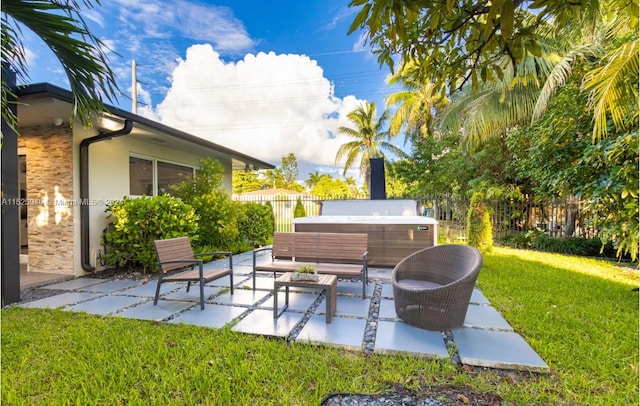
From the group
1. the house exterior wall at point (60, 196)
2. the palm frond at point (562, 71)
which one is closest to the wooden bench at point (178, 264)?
the house exterior wall at point (60, 196)

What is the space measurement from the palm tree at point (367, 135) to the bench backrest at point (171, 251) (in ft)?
53.3

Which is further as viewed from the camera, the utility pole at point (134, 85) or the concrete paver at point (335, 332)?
the utility pole at point (134, 85)

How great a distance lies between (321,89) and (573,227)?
654 inches

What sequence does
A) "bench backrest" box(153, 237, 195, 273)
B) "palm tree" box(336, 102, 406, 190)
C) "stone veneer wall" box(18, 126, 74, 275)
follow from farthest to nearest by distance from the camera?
"palm tree" box(336, 102, 406, 190), "stone veneer wall" box(18, 126, 74, 275), "bench backrest" box(153, 237, 195, 273)

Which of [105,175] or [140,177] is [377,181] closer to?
[140,177]

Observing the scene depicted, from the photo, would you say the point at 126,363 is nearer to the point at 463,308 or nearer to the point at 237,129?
the point at 463,308

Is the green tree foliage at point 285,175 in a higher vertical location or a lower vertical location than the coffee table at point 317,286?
higher

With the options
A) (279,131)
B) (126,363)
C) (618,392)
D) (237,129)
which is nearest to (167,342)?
(126,363)

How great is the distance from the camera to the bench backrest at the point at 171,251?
4.08 m

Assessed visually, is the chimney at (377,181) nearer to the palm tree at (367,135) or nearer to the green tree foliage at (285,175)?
the palm tree at (367,135)

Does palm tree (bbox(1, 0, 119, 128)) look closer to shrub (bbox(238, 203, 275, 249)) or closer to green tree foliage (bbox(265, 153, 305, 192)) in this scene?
shrub (bbox(238, 203, 275, 249))

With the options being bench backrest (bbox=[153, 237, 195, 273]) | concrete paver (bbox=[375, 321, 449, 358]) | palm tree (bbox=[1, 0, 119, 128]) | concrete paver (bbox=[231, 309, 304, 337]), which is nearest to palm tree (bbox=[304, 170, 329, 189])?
bench backrest (bbox=[153, 237, 195, 273])

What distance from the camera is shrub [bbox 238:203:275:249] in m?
9.37

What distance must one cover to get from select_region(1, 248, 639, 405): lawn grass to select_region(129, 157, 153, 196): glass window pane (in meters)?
3.81
